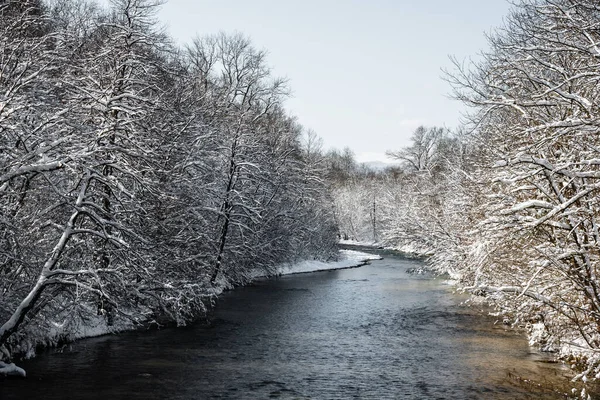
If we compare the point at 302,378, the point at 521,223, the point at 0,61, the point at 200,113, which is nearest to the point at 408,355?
the point at 302,378

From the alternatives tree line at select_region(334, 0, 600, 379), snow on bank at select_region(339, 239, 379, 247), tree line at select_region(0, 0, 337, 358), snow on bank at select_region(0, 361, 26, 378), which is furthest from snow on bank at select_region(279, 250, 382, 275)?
snow on bank at select_region(0, 361, 26, 378)

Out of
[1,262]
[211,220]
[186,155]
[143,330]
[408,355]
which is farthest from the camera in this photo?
[211,220]

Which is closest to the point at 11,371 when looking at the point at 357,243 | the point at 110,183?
the point at 110,183

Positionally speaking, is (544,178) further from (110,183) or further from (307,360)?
(110,183)

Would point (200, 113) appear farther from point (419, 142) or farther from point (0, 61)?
point (419, 142)

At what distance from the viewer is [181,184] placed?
26141mm

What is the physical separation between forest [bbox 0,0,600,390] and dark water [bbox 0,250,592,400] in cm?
123

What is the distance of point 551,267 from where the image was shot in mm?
13484

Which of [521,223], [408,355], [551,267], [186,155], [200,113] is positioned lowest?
[408,355]

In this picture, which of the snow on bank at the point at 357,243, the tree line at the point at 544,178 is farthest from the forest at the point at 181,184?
the snow on bank at the point at 357,243

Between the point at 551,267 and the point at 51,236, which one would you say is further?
the point at 51,236

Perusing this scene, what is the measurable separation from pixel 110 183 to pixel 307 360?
7413 mm

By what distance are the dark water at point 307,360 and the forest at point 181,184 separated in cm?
123

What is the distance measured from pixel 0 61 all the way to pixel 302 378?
11148mm
